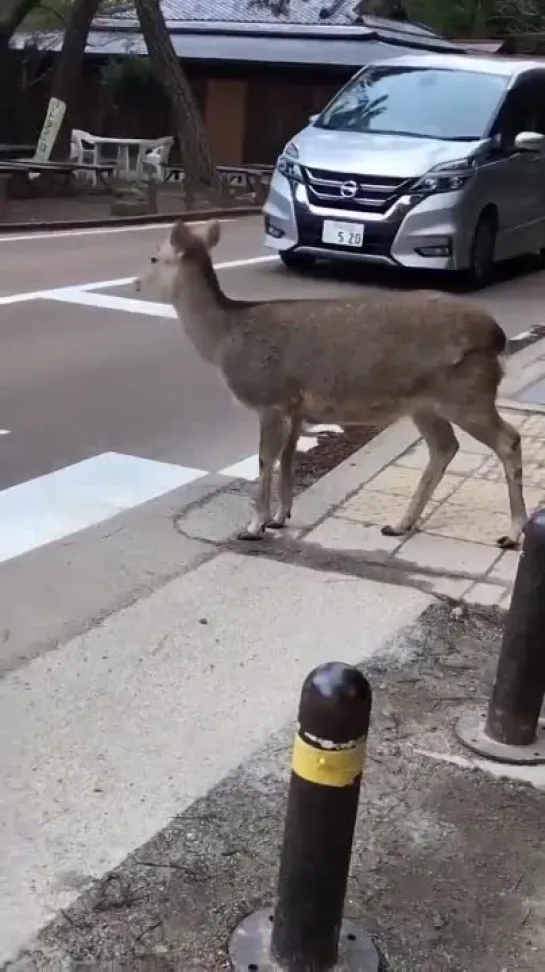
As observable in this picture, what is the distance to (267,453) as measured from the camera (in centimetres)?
597

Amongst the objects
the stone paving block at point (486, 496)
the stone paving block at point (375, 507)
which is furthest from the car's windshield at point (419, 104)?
the stone paving block at point (375, 507)

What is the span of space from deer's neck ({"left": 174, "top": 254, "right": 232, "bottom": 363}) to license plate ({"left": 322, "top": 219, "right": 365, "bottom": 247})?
672 centimetres

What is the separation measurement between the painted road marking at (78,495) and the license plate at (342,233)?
6183 millimetres

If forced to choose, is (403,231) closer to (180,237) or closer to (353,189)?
(353,189)

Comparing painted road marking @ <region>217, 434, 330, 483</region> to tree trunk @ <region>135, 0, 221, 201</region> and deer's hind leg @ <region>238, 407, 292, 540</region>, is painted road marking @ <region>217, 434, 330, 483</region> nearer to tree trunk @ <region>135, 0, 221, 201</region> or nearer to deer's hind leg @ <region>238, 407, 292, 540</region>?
deer's hind leg @ <region>238, 407, 292, 540</region>

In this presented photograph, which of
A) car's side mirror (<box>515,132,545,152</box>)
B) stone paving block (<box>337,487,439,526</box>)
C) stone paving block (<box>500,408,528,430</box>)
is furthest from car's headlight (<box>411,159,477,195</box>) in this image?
stone paving block (<box>337,487,439,526</box>)

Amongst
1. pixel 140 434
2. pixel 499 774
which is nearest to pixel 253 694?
pixel 499 774

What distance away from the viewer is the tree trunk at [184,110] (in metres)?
23.2

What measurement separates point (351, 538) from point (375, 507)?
0.47 meters

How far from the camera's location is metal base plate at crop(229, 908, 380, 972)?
3078 millimetres

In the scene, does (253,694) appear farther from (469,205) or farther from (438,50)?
(438,50)

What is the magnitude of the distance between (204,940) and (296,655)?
1.70 meters

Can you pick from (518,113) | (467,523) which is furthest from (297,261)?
(467,523)

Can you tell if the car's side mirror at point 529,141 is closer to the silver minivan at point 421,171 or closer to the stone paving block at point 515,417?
the silver minivan at point 421,171
